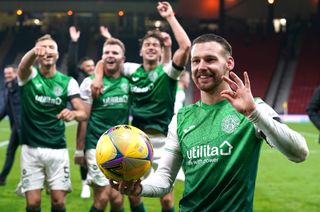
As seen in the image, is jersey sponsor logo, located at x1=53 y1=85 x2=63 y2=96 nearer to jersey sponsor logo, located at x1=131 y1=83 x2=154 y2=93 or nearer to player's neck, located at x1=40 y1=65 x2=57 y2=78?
player's neck, located at x1=40 y1=65 x2=57 y2=78

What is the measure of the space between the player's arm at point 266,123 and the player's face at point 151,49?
351 cm

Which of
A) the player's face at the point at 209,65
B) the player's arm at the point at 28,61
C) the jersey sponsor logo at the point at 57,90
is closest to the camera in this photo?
the player's face at the point at 209,65

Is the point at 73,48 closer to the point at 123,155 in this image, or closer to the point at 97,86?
the point at 97,86

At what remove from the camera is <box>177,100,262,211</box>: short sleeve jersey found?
350 cm

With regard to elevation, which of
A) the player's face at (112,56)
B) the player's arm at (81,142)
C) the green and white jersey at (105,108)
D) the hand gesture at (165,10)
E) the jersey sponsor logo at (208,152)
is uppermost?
the hand gesture at (165,10)

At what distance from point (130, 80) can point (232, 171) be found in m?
3.52

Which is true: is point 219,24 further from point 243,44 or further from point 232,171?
point 232,171

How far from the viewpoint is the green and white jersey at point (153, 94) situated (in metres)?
6.81

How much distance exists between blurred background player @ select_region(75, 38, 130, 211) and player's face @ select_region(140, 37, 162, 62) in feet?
0.92

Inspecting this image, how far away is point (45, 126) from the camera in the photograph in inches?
254

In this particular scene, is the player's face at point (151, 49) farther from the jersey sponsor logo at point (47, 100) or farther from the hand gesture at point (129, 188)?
the hand gesture at point (129, 188)

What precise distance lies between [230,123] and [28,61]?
3219 millimetres

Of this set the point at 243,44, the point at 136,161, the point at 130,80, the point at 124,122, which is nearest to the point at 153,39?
the point at 130,80

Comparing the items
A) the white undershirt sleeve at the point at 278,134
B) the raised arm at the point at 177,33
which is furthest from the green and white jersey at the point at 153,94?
the white undershirt sleeve at the point at 278,134
